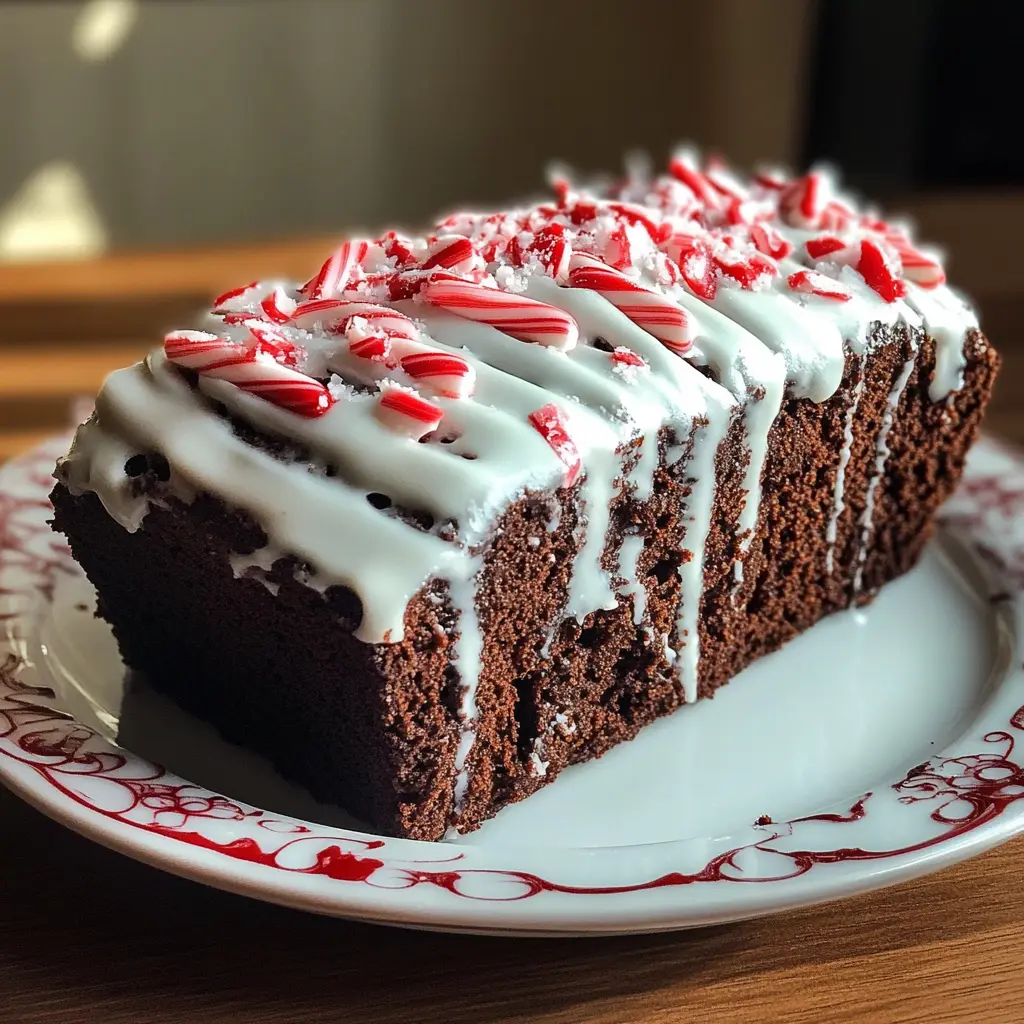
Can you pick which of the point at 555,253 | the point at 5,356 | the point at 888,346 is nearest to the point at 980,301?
the point at 888,346

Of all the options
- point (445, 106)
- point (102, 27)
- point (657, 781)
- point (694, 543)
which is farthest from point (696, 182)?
point (102, 27)

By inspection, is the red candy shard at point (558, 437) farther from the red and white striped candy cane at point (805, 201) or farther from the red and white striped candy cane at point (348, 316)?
the red and white striped candy cane at point (805, 201)

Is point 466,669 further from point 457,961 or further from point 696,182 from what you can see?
point 696,182

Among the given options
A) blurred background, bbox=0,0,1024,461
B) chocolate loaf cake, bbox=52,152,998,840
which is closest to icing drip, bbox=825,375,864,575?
chocolate loaf cake, bbox=52,152,998,840

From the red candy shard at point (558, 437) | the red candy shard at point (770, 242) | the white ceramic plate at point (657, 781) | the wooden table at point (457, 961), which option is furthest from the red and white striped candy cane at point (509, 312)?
the wooden table at point (457, 961)

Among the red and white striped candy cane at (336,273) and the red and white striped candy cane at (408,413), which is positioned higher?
the red and white striped candy cane at (336,273)

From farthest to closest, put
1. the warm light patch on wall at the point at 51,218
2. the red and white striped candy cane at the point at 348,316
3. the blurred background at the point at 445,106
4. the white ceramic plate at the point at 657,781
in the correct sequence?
the warm light patch on wall at the point at 51,218, the blurred background at the point at 445,106, the red and white striped candy cane at the point at 348,316, the white ceramic plate at the point at 657,781

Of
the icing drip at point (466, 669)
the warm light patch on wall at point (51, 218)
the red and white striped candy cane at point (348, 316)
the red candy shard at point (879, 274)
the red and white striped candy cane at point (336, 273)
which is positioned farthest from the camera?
the warm light patch on wall at point (51, 218)
